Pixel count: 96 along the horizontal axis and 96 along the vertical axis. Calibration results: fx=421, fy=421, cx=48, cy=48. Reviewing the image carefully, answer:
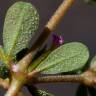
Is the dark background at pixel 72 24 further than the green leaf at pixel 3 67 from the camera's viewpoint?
Yes

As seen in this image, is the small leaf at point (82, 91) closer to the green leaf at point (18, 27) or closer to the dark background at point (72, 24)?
the green leaf at point (18, 27)

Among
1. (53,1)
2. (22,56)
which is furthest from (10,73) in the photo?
(53,1)

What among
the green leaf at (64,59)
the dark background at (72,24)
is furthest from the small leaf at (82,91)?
the dark background at (72,24)

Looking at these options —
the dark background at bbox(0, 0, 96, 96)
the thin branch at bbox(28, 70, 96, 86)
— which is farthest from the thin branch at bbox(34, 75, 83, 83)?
the dark background at bbox(0, 0, 96, 96)

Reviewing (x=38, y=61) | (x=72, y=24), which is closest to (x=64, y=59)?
(x=38, y=61)

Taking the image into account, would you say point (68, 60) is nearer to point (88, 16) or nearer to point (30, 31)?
point (30, 31)

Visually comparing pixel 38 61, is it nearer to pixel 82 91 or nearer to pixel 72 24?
pixel 82 91
